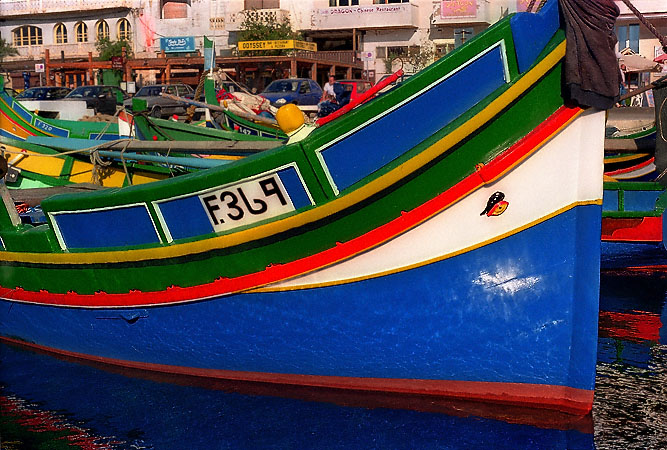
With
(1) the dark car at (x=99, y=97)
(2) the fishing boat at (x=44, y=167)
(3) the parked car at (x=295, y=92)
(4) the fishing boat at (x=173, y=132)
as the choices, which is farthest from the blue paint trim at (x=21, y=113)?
(1) the dark car at (x=99, y=97)

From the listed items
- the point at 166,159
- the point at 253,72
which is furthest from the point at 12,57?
the point at 166,159

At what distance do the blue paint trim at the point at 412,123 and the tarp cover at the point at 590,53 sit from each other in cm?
38

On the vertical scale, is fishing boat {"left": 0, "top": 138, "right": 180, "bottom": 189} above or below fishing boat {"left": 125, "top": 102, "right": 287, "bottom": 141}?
below

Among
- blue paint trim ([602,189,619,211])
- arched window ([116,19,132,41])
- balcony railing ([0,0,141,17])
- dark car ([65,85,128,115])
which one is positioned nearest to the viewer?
blue paint trim ([602,189,619,211])

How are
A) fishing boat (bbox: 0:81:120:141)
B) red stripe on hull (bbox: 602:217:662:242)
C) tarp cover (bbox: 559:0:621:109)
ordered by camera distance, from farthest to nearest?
1. fishing boat (bbox: 0:81:120:141)
2. red stripe on hull (bbox: 602:217:662:242)
3. tarp cover (bbox: 559:0:621:109)

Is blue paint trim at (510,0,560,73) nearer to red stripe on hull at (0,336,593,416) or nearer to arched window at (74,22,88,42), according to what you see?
red stripe on hull at (0,336,593,416)

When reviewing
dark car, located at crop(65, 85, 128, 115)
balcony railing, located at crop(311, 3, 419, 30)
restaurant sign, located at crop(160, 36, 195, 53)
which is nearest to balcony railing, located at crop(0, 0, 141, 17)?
restaurant sign, located at crop(160, 36, 195, 53)

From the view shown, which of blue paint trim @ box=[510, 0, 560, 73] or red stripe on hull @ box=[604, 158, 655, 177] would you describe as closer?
blue paint trim @ box=[510, 0, 560, 73]

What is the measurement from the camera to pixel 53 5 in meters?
48.9

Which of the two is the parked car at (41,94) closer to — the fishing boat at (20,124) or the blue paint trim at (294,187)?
the fishing boat at (20,124)

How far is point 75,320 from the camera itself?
6.35m

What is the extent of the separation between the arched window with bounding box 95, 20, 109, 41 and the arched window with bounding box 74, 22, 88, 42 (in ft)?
3.06

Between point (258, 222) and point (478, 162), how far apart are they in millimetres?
1355

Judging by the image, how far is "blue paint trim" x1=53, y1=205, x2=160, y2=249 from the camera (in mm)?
5504
